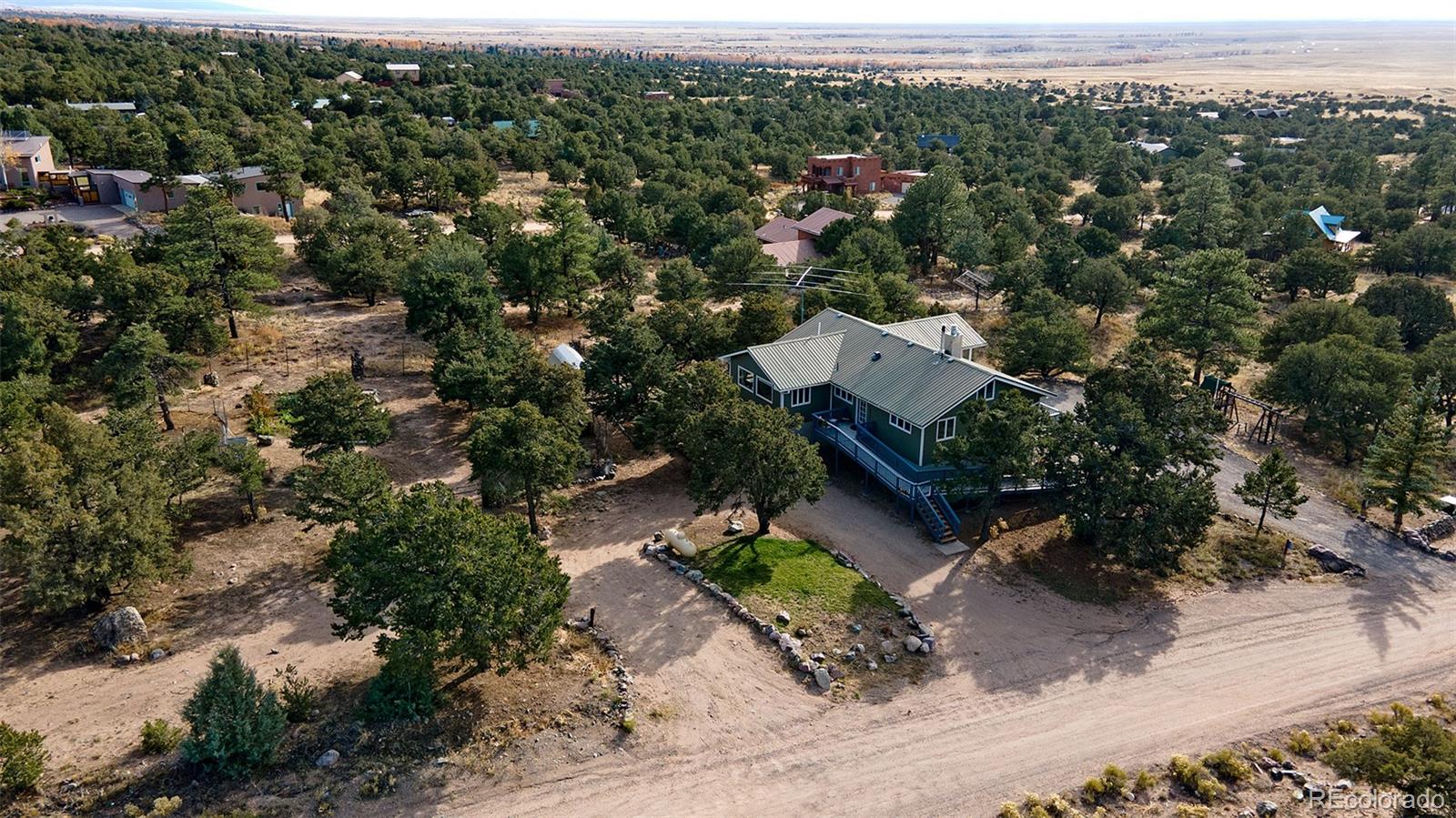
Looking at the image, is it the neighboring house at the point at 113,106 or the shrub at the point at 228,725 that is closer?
the shrub at the point at 228,725

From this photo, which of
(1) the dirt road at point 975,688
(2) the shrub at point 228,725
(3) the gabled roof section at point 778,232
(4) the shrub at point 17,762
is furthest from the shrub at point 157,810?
(3) the gabled roof section at point 778,232

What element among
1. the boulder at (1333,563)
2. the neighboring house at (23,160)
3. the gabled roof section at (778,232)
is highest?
the neighboring house at (23,160)

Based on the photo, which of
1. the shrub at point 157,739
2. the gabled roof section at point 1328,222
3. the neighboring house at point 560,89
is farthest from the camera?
the neighboring house at point 560,89

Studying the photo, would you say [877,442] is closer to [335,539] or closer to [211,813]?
[335,539]

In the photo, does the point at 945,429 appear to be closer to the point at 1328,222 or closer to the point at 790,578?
the point at 790,578

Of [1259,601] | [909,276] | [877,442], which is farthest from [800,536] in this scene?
[909,276]

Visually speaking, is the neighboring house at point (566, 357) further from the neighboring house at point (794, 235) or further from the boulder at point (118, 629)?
the neighboring house at point (794, 235)

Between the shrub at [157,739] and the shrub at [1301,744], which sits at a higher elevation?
the shrub at [157,739]

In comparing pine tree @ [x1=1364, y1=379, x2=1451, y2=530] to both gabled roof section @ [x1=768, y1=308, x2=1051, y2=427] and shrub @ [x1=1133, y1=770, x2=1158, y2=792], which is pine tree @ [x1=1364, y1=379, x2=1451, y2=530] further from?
shrub @ [x1=1133, y1=770, x2=1158, y2=792]
